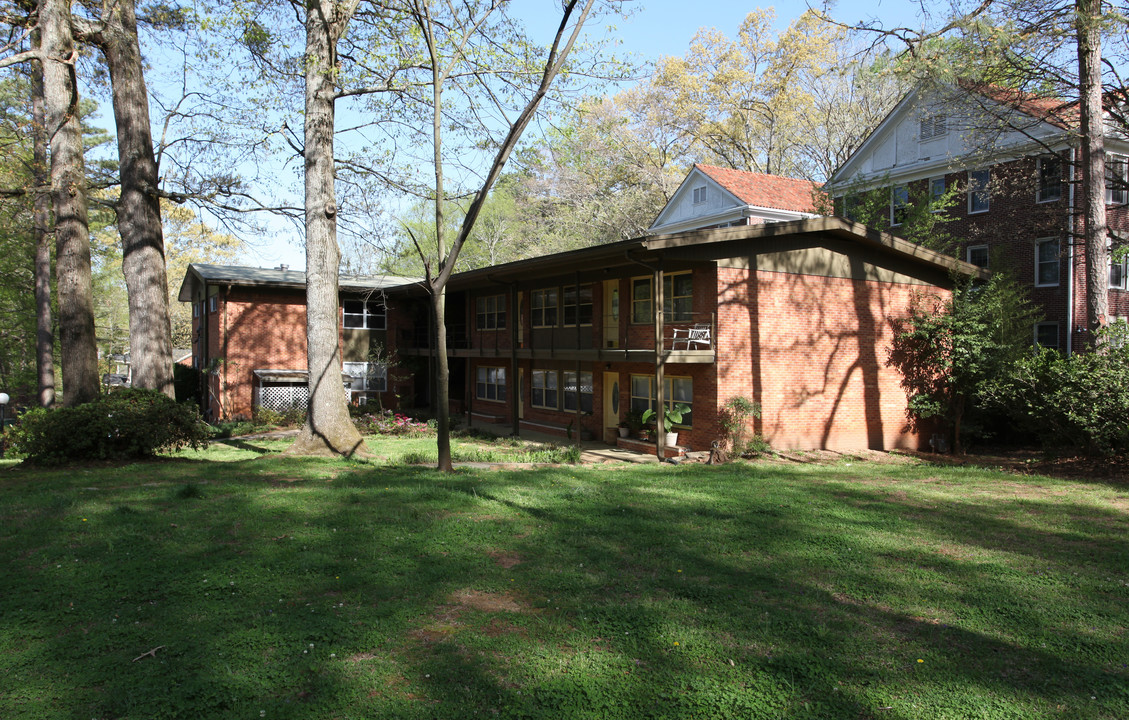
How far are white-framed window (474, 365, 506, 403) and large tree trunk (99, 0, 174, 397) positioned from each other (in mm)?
11918

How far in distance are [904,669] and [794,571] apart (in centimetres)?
191

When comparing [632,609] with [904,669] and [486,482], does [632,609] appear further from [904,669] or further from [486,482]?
[486,482]

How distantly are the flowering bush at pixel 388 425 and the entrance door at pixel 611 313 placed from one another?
20.6ft

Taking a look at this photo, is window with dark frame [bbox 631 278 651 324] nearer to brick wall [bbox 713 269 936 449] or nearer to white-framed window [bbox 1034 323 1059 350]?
brick wall [bbox 713 269 936 449]

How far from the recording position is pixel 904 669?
4.46 meters

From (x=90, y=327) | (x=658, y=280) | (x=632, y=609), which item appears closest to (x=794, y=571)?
(x=632, y=609)

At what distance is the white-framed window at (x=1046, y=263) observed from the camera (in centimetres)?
2138

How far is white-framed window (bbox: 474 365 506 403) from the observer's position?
80.7ft

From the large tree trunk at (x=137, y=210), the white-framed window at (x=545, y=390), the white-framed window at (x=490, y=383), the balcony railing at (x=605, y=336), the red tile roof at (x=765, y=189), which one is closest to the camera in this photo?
the large tree trunk at (x=137, y=210)

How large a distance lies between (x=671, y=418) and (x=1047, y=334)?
13676 mm

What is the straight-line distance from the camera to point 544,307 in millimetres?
21547

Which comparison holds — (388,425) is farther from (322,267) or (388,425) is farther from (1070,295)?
(1070,295)

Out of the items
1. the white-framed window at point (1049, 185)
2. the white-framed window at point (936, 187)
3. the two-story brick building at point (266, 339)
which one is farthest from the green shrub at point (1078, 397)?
the two-story brick building at point (266, 339)

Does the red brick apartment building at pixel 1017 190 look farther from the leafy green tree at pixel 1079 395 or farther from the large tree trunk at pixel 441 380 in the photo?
the large tree trunk at pixel 441 380
